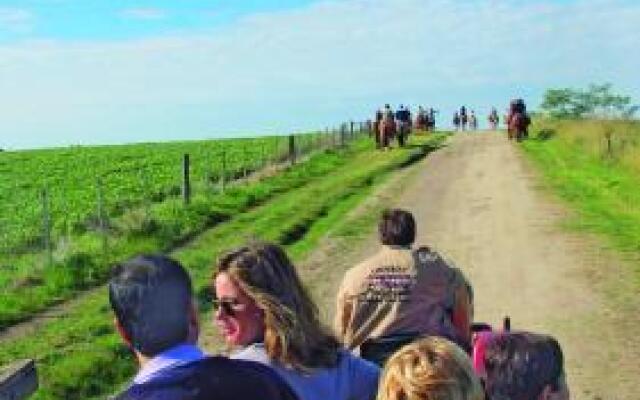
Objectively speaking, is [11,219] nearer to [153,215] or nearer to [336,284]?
[153,215]

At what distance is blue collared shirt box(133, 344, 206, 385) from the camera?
13.0 ft

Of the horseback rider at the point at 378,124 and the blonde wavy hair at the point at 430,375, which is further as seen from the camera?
the horseback rider at the point at 378,124

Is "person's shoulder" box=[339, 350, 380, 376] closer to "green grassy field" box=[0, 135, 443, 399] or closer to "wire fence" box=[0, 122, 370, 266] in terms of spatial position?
"green grassy field" box=[0, 135, 443, 399]

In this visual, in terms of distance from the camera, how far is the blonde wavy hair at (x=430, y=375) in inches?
142

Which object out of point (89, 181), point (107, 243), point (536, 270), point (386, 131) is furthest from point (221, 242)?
point (386, 131)

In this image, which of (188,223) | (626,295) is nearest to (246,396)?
(626,295)

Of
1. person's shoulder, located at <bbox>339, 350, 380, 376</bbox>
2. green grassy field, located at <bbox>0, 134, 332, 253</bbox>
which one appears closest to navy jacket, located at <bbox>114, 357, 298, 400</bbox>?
person's shoulder, located at <bbox>339, 350, 380, 376</bbox>

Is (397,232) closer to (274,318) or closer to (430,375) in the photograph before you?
(274,318)

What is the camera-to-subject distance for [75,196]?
38625mm

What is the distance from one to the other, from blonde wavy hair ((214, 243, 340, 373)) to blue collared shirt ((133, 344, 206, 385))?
0.78m

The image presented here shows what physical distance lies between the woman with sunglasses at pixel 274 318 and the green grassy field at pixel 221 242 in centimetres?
92

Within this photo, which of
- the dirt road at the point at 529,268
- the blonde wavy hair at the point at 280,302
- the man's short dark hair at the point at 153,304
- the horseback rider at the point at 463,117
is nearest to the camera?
the man's short dark hair at the point at 153,304

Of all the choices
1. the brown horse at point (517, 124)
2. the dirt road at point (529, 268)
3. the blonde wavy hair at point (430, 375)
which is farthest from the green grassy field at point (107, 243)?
the brown horse at point (517, 124)

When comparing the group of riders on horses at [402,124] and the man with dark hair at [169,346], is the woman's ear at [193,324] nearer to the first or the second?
the man with dark hair at [169,346]
